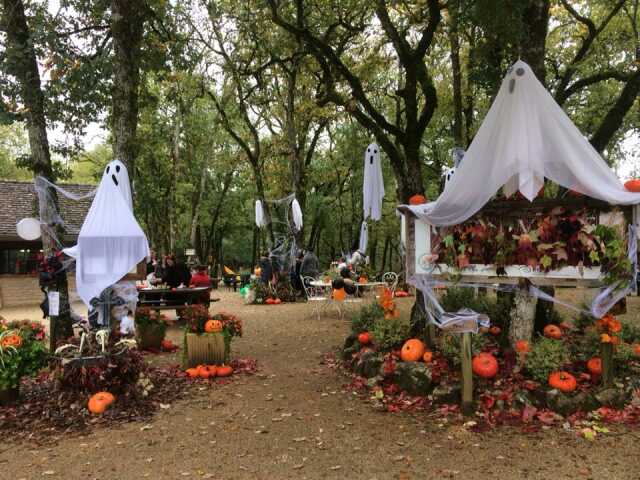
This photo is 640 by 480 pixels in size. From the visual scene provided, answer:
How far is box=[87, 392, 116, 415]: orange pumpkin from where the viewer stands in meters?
5.36

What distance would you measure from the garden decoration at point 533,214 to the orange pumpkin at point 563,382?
406mm

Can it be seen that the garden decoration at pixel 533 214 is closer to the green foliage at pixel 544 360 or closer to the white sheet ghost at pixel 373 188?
the green foliage at pixel 544 360

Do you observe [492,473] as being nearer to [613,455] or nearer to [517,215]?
[613,455]

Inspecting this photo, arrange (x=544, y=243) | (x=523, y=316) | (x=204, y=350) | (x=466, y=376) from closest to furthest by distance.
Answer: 1. (x=544, y=243)
2. (x=466, y=376)
3. (x=523, y=316)
4. (x=204, y=350)

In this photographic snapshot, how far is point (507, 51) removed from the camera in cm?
855

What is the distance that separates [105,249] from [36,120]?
3.19 meters

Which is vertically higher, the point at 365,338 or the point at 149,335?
the point at 365,338

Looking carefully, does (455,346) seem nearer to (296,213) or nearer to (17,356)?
(17,356)

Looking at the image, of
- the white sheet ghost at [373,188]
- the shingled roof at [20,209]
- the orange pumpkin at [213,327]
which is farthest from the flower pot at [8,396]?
the shingled roof at [20,209]

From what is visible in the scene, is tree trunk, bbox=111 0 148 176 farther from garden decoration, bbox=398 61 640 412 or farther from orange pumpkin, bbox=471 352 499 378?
orange pumpkin, bbox=471 352 499 378

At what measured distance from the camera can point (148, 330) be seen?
881cm

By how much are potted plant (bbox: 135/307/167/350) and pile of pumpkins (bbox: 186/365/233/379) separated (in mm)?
2042

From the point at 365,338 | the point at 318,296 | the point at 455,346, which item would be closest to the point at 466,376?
the point at 455,346

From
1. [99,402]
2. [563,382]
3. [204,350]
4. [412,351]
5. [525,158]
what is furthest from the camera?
[204,350]
